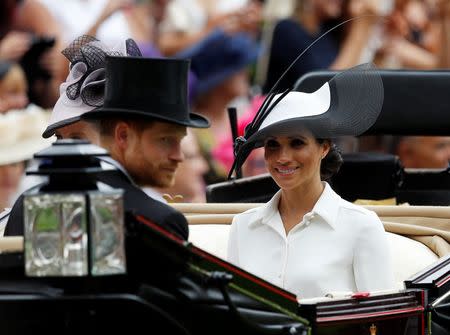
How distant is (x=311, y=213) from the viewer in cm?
605

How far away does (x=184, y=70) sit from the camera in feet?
17.7

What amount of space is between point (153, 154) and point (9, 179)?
4.95 metres

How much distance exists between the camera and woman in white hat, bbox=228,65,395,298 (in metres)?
5.94

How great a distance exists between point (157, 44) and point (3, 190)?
219 cm

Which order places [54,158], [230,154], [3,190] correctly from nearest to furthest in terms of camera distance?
[54,158], [3,190], [230,154]

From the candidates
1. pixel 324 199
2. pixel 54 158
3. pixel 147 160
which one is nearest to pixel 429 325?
pixel 324 199

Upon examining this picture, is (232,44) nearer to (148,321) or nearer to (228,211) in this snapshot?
(228,211)

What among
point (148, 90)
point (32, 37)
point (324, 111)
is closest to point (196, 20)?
point (32, 37)

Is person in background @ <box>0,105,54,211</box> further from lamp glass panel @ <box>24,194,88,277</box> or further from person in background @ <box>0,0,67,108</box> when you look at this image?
lamp glass panel @ <box>24,194,88,277</box>

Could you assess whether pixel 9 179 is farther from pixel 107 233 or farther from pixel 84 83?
pixel 107 233

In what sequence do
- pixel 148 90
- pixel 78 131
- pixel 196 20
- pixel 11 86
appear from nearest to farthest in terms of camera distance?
pixel 148 90 → pixel 78 131 → pixel 11 86 → pixel 196 20

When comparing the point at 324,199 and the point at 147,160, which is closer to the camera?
the point at 147,160

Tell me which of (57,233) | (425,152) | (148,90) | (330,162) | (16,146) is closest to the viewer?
(57,233)

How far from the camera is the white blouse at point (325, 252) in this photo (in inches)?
233
